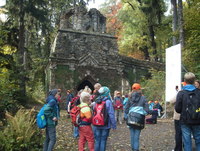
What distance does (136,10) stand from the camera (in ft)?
92.1

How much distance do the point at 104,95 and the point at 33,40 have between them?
2249 centimetres

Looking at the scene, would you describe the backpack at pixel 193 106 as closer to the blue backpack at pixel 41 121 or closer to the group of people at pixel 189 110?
the group of people at pixel 189 110

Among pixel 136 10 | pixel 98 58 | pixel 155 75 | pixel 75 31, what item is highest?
pixel 136 10

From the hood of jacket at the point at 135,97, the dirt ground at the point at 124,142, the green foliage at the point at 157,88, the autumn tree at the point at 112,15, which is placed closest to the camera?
the hood of jacket at the point at 135,97

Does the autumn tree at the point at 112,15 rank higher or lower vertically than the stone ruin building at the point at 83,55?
higher

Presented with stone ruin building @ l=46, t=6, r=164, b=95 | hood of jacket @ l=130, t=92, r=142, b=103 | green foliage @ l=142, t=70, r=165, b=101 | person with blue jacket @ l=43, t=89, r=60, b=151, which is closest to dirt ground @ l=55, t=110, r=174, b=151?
person with blue jacket @ l=43, t=89, r=60, b=151

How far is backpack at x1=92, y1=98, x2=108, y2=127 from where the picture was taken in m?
5.17

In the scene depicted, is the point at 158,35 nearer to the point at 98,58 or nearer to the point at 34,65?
the point at 98,58

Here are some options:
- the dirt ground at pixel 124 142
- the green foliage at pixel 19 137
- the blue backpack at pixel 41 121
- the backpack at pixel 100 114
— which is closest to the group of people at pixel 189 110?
the backpack at pixel 100 114

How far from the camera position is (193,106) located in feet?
14.3

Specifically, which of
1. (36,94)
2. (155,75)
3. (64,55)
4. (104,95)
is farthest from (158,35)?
(104,95)

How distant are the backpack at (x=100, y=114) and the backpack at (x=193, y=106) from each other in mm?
1755

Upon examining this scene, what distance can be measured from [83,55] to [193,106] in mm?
16892

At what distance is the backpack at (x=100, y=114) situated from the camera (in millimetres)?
5172
